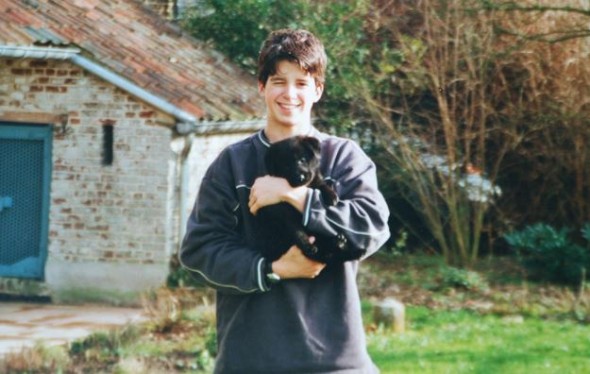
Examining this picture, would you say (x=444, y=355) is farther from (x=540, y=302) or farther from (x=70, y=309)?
(x=70, y=309)

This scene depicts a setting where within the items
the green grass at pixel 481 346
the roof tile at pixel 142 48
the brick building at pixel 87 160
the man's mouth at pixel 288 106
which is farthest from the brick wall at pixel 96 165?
the man's mouth at pixel 288 106

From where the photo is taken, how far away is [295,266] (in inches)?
128

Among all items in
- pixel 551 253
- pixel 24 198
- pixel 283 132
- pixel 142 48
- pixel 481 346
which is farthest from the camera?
pixel 551 253

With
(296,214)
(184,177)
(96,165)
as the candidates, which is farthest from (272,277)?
(96,165)

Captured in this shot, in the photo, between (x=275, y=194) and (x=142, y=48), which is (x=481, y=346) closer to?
(x=142, y=48)

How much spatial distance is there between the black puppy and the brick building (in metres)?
9.65

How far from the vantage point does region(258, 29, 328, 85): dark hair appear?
3357mm

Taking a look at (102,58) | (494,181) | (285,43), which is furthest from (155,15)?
(285,43)

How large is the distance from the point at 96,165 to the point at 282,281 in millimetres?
10274

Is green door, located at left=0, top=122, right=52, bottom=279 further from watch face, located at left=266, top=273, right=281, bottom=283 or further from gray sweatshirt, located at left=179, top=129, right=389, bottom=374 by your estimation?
watch face, located at left=266, top=273, right=281, bottom=283

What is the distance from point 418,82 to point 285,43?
38.8 ft

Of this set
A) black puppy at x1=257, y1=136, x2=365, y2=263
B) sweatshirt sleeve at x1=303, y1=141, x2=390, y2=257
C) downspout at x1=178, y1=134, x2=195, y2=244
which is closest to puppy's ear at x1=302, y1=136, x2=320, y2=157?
black puppy at x1=257, y1=136, x2=365, y2=263

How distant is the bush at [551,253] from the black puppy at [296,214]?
456 inches

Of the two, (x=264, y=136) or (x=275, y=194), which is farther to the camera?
(x=264, y=136)
